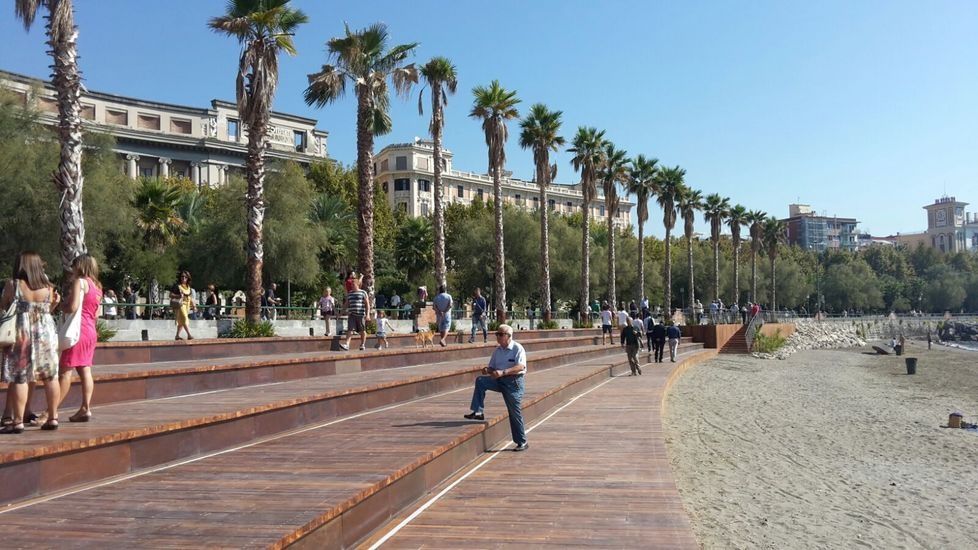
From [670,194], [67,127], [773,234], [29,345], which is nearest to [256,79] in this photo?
[67,127]

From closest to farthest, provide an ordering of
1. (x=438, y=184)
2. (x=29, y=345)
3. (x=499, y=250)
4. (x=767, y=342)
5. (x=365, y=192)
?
(x=29, y=345), (x=365, y=192), (x=438, y=184), (x=499, y=250), (x=767, y=342)

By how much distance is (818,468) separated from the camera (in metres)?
12.5

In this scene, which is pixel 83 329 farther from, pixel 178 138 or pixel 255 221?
pixel 178 138

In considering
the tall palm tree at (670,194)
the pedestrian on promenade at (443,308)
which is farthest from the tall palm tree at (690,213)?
the pedestrian on promenade at (443,308)

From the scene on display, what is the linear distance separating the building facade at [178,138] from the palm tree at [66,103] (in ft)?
150

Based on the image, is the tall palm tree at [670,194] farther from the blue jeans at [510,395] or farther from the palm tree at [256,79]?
the blue jeans at [510,395]

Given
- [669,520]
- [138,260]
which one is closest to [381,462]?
[669,520]

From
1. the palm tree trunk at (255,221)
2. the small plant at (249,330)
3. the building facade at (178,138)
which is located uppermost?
the building facade at (178,138)

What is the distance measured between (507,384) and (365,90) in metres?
18.2

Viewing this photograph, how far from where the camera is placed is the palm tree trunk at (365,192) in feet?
80.7

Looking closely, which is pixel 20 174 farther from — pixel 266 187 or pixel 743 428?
pixel 743 428

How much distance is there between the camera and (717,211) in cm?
7450

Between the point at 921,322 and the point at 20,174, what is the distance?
422ft

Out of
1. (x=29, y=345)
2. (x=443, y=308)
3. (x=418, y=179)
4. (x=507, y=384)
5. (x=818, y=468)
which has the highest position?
(x=418, y=179)
